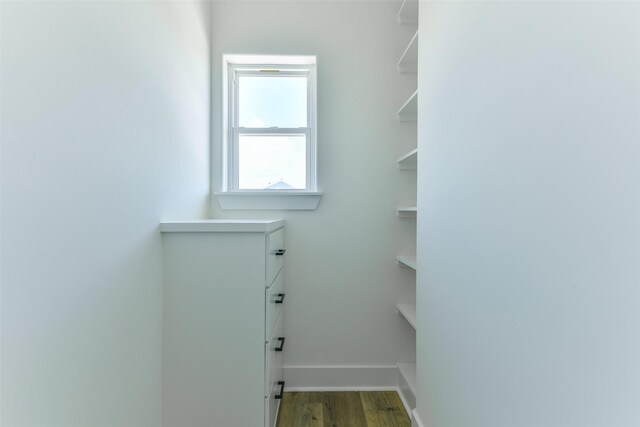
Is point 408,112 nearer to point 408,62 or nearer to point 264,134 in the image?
point 408,62

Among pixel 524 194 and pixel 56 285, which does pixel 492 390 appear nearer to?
pixel 524 194

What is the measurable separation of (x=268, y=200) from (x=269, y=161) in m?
0.30

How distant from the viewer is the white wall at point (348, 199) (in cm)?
200

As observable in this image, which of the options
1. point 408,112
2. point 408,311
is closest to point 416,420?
point 408,311

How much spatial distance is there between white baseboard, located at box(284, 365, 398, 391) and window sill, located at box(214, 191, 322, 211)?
98 centimetres

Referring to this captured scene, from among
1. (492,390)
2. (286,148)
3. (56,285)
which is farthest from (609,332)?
(286,148)

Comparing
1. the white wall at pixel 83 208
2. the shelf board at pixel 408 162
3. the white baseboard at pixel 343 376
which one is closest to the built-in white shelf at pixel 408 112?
the shelf board at pixel 408 162

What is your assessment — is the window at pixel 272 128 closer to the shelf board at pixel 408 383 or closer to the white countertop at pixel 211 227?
the white countertop at pixel 211 227

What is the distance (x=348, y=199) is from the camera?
6.58ft

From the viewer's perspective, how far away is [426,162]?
132cm

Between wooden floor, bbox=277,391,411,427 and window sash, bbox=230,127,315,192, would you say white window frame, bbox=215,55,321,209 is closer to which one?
window sash, bbox=230,127,315,192

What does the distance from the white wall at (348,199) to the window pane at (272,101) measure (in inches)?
6.9

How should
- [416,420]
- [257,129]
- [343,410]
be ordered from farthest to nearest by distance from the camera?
[257,129] < [343,410] < [416,420]

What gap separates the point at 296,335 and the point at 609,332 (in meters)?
1.71
